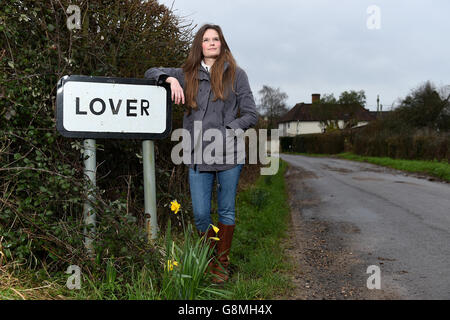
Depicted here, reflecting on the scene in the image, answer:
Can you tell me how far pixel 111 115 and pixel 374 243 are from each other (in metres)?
3.68

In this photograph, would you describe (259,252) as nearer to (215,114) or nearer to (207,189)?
(207,189)

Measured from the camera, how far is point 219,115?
11.0ft

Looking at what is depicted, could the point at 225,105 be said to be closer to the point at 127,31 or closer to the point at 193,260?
the point at 193,260

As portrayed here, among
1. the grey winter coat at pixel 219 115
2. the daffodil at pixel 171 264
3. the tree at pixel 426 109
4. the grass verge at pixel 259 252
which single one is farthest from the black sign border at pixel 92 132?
the tree at pixel 426 109

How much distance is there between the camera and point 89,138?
116 inches

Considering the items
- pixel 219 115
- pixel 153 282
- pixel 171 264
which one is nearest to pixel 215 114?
pixel 219 115

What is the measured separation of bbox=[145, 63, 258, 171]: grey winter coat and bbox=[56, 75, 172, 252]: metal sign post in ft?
1.00

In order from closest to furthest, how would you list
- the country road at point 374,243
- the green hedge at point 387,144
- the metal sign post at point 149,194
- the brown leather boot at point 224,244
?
1. the metal sign post at point 149,194
2. the brown leather boot at point 224,244
3. the country road at point 374,243
4. the green hedge at point 387,144

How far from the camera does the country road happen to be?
3.58 m

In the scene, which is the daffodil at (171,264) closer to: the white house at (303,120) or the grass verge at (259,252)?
the grass verge at (259,252)

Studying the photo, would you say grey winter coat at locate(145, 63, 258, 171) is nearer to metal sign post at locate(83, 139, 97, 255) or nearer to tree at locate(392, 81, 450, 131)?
metal sign post at locate(83, 139, 97, 255)

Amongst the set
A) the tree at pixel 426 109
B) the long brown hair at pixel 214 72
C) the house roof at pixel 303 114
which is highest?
the house roof at pixel 303 114

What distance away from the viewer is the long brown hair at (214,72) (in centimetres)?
334

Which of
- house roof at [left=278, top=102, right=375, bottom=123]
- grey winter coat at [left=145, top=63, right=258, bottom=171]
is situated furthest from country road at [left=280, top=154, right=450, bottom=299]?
house roof at [left=278, top=102, right=375, bottom=123]
